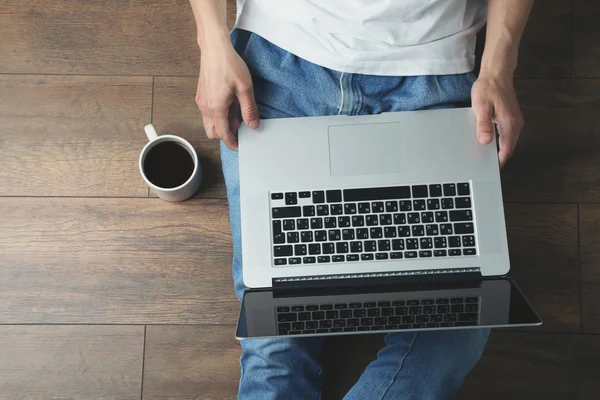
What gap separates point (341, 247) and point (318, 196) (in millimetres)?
84

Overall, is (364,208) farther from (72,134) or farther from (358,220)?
(72,134)

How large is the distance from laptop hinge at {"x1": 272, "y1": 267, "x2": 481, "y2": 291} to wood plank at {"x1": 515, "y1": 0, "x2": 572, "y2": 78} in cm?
59

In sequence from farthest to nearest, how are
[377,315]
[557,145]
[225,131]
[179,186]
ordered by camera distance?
1. [557,145]
2. [179,186]
3. [225,131]
4. [377,315]

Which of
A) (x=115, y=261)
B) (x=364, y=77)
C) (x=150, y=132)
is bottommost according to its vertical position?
(x=115, y=261)

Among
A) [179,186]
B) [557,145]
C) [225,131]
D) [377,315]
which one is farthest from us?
[557,145]

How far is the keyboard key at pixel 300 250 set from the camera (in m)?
0.90

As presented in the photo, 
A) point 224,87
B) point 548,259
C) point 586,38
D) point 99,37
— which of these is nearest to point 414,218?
point 224,87

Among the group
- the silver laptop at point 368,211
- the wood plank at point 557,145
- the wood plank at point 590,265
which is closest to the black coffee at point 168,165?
the silver laptop at point 368,211

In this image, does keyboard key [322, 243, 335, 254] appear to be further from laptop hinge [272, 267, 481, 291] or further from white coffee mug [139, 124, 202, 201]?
white coffee mug [139, 124, 202, 201]

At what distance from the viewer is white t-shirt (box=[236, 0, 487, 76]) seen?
3.00 feet

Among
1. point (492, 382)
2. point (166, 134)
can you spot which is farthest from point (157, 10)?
point (492, 382)

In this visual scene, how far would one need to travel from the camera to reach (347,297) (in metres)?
0.88

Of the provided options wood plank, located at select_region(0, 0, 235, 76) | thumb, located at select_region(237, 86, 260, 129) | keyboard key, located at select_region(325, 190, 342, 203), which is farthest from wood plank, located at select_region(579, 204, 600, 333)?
wood plank, located at select_region(0, 0, 235, 76)

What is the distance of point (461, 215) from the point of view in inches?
35.6
